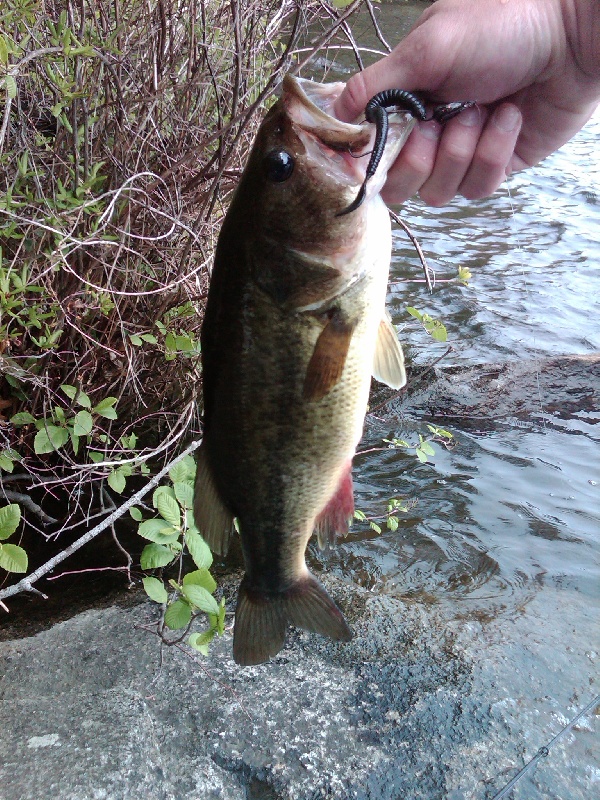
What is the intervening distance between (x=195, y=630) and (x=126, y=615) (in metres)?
0.34

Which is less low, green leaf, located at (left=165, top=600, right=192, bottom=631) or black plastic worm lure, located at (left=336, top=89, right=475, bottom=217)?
black plastic worm lure, located at (left=336, top=89, right=475, bottom=217)

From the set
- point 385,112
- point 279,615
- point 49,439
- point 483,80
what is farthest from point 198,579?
point 483,80

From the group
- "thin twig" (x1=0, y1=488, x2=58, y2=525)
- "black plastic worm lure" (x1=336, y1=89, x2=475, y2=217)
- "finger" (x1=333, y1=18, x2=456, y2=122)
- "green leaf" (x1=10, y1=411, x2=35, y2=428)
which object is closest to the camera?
"black plastic worm lure" (x1=336, y1=89, x2=475, y2=217)

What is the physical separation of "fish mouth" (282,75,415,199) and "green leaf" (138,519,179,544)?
1.52 m

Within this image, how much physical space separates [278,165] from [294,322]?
353 millimetres

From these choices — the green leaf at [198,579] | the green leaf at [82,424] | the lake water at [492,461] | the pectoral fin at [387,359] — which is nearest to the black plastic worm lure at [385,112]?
the pectoral fin at [387,359]

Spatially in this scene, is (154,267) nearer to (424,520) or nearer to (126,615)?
(126,615)

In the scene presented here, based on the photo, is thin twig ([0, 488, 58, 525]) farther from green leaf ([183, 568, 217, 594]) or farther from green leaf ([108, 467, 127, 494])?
green leaf ([183, 568, 217, 594])

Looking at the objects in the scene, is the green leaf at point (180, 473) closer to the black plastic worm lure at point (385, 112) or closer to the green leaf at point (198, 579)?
the green leaf at point (198, 579)

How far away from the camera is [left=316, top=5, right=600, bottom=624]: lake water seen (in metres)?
4.43

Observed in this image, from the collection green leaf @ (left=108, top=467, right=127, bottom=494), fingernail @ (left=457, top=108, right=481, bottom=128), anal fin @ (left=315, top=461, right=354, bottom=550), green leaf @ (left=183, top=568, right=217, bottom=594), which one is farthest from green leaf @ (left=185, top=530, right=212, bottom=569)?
fingernail @ (left=457, top=108, right=481, bottom=128)

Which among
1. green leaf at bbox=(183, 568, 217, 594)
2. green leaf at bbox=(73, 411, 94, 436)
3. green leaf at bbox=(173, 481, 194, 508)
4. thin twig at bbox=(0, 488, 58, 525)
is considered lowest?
thin twig at bbox=(0, 488, 58, 525)

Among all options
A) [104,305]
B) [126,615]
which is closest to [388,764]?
[126,615]

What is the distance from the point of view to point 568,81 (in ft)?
6.64
